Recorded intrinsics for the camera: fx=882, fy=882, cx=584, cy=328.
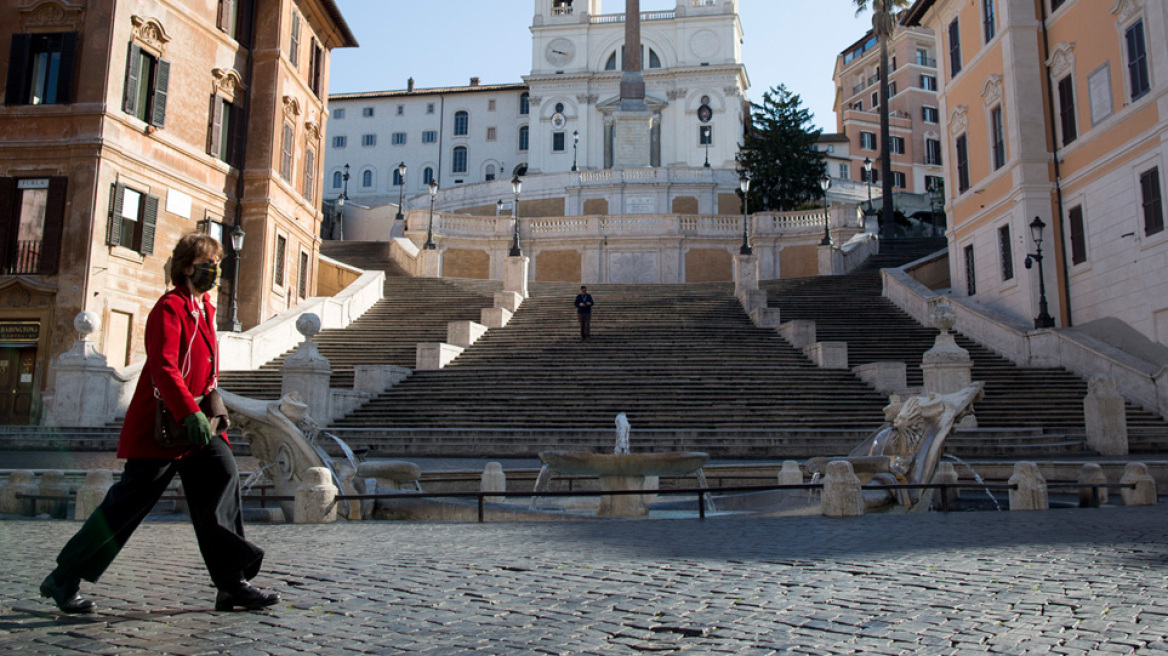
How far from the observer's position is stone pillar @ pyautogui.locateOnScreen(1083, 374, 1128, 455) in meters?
16.2

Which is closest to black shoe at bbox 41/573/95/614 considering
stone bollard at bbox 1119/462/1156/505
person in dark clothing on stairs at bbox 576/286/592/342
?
stone bollard at bbox 1119/462/1156/505

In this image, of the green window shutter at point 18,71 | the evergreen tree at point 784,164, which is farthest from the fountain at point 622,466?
the evergreen tree at point 784,164

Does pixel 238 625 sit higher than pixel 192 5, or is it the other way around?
pixel 192 5

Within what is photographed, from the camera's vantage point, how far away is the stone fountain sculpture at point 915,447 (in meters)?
10.2

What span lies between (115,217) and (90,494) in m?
16.7

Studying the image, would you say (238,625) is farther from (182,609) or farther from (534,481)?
(534,481)

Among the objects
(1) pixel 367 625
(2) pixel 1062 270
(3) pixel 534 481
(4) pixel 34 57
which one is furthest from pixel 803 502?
(4) pixel 34 57

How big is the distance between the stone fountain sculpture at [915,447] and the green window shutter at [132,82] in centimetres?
2235

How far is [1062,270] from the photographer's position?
2583 cm

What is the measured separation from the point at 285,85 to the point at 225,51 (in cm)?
251

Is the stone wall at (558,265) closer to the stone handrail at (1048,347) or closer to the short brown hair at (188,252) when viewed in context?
the stone handrail at (1048,347)

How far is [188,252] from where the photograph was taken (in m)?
4.79

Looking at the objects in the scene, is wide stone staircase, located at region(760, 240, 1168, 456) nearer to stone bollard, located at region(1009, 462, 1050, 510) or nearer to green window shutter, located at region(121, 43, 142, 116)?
stone bollard, located at region(1009, 462, 1050, 510)

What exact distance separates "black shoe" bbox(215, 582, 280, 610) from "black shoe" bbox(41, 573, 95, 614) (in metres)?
0.62
